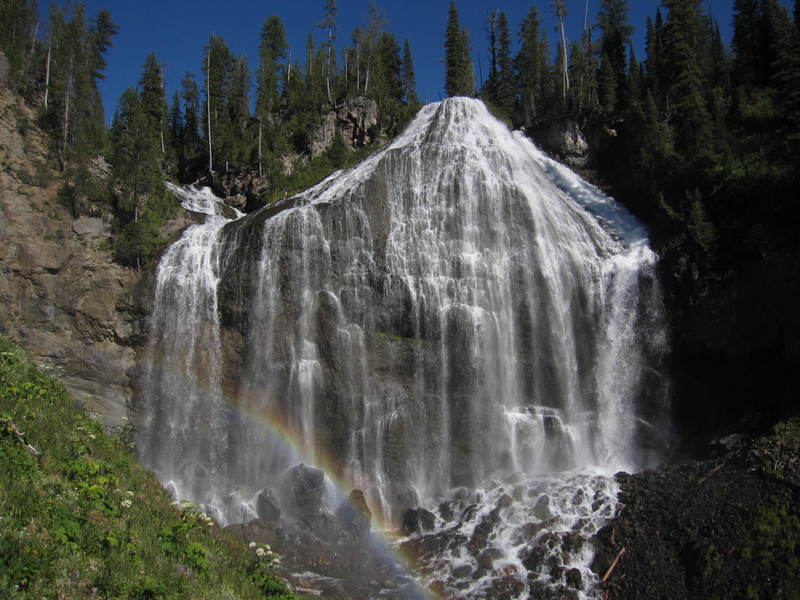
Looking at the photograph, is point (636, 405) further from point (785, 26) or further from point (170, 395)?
point (785, 26)

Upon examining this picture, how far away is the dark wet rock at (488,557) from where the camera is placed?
18531mm

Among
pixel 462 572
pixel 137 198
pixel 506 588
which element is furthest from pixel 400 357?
pixel 137 198

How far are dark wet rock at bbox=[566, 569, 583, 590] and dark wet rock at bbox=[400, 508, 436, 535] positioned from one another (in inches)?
231

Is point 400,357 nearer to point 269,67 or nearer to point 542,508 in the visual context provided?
point 542,508

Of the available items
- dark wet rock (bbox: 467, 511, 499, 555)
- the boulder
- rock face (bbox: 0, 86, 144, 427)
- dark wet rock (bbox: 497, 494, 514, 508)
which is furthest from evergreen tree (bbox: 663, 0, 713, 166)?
the boulder

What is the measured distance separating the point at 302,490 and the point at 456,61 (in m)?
44.2

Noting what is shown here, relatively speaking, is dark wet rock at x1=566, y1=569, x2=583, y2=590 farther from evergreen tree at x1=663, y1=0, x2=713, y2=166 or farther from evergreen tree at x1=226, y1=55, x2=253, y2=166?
evergreen tree at x1=226, y1=55, x2=253, y2=166

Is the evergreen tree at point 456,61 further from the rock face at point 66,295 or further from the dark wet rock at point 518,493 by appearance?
the dark wet rock at point 518,493

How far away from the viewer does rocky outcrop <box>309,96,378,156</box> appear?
44156 millimetres

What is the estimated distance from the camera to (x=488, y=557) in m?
18.8

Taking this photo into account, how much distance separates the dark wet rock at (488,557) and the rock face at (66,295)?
53.3ft

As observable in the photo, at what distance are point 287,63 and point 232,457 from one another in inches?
1892

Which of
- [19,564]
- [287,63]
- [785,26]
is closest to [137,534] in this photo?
[19,564]

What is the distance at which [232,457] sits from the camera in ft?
80.2
